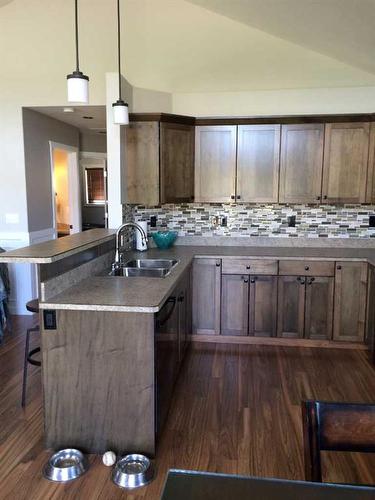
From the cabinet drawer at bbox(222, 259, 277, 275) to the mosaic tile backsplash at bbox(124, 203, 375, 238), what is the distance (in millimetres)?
631

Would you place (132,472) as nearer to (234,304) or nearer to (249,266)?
(234,304)

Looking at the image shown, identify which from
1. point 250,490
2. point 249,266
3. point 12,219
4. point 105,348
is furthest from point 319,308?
point 12,219

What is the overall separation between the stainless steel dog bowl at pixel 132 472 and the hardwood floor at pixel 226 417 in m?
0.04

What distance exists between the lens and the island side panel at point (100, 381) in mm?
2287

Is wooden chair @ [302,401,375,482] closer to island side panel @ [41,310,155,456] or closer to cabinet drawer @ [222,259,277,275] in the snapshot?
island side panel @ [41,310,155,456]

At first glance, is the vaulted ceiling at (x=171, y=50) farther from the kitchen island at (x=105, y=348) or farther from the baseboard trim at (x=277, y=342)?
the baseboard trim at (x=277, y=342)

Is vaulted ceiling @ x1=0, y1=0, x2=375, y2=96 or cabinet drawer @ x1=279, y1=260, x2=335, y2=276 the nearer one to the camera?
cabinet drawer @ x1=279, y1=260, x2=335, y2=276

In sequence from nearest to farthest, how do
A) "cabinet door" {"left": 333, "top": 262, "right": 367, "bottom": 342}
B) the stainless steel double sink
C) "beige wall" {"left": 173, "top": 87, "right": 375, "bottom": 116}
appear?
the stainless steel double sink
"cabinet door" {"left": 333, "top": 262, "right": 367, "bottom": 342}
"beige wall" {"left": 173, "top": 87, "right": 375, "bottom": 116}

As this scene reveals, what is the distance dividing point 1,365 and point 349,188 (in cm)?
353

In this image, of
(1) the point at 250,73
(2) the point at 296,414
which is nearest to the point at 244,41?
(1) the point at 250,73

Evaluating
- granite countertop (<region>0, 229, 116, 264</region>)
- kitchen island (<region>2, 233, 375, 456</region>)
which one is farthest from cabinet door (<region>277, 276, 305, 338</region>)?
granite countertop (<region>0, 229, 116, 264</region>)

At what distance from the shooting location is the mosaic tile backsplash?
4383mm

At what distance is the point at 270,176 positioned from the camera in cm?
419

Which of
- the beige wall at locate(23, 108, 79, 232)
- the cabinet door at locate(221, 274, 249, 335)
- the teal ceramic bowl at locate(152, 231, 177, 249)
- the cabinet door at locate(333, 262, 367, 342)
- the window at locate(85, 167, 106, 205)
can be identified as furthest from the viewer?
the window at locate(85, 167, 106, 205)
